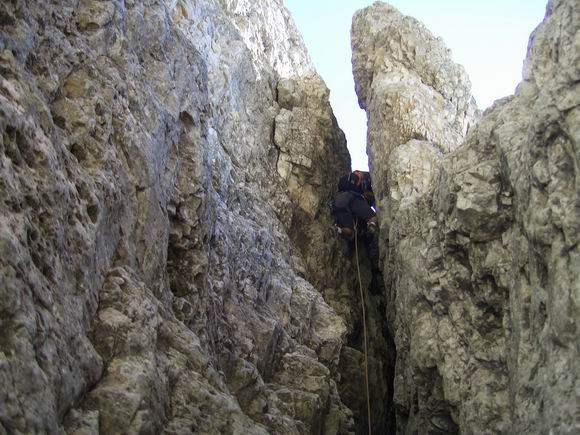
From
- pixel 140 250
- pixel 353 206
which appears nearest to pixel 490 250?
pixel 140 250

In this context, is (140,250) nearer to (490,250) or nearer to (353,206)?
(490,250)

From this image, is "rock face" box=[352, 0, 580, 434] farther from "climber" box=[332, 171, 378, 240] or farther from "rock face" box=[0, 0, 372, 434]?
"rock face" box=[0, 0, 372, 434]

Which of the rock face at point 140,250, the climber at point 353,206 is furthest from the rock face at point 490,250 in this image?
the rock face at point 140,250

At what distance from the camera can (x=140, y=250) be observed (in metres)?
8.05

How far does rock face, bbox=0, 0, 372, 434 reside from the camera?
536 cm

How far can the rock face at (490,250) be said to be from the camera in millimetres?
6996

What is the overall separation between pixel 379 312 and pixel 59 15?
39.6ft

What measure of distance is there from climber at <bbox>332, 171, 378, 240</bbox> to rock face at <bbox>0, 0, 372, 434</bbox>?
6.62 ft

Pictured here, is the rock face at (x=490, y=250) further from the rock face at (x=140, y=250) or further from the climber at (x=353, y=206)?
Answer: the rock face at (x=140, y=250)

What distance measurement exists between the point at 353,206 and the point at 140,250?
9.94 metres

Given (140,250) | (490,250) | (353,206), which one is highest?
(353,206)

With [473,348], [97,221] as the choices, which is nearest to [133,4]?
[97,221]

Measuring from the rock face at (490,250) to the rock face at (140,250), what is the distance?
1974mm

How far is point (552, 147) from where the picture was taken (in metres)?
7.26
